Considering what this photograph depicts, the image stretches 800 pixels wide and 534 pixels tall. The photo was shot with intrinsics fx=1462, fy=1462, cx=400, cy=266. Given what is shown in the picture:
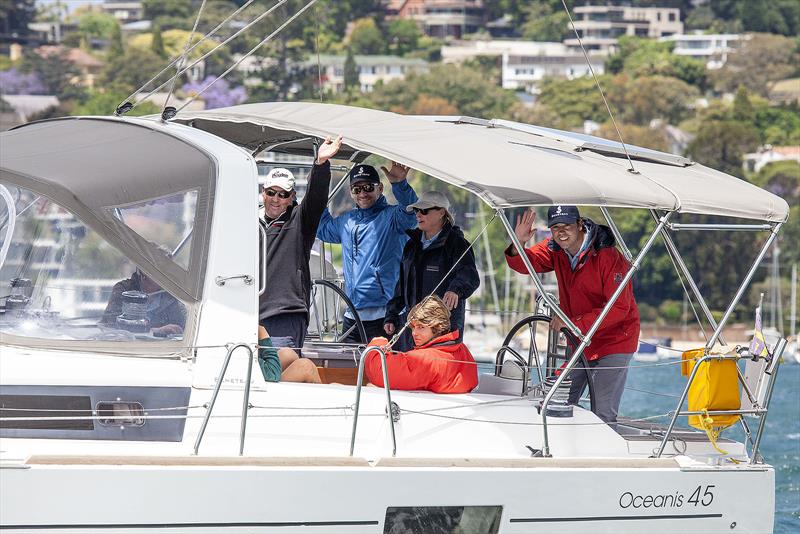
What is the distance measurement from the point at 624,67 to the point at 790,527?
129349 millimetres

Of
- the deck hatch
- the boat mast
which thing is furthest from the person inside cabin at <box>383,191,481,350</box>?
the boat mast

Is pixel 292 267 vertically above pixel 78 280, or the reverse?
pixel 78 280

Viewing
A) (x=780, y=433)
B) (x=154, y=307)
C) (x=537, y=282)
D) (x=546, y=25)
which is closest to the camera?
(x=154, y=307)

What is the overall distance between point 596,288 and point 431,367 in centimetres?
119

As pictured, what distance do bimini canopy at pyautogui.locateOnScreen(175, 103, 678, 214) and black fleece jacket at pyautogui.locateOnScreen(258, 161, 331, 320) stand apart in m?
0.26

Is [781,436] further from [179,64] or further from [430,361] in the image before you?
[179,64]

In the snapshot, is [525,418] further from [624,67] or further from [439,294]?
[624,67]

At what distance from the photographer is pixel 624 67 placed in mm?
137000

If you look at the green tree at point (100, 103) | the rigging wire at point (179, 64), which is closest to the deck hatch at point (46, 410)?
the rigging wire at point (179, 64)

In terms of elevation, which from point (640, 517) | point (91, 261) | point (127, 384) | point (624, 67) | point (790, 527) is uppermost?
point (91, 261)

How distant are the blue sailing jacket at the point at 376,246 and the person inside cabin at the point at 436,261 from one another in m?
0.30

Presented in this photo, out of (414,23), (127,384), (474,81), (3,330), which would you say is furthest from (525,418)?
(414,23)

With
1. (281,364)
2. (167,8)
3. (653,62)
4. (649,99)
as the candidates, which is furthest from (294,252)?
(167,8)

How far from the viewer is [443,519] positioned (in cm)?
606
